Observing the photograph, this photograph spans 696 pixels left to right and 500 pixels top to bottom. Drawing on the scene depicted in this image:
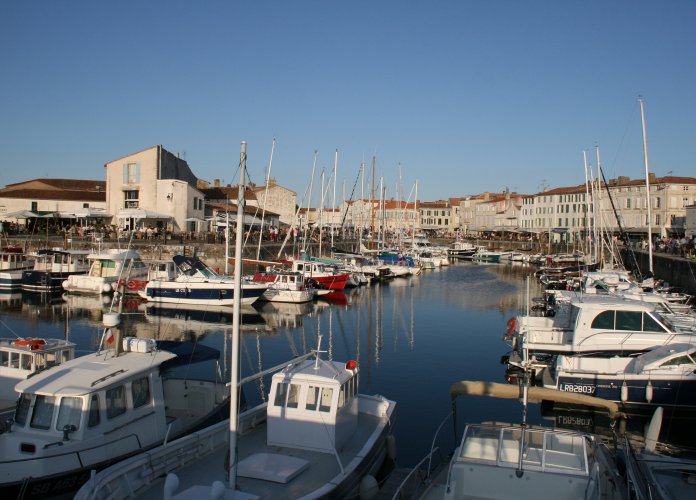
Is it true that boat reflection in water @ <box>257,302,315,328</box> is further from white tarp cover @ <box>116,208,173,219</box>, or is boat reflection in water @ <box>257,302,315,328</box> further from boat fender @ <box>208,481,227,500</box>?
white tarp cover @ <box>116,208,173,219</box>

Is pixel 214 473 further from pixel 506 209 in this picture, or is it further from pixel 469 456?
pixel 506 209

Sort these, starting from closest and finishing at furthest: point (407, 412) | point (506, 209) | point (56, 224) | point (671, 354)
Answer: point (671, 354)
point (407, 412)
point (56, 224)
point (506, 209)

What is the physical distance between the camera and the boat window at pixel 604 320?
69.7ft

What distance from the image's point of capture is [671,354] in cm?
1789

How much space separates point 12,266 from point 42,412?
4228cm

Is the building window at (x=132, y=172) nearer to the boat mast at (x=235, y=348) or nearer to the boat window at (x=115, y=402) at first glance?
the boat window at (x=115, y=402)

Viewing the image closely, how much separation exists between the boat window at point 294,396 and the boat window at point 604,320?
1280cm

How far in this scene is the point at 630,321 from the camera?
69.1ft

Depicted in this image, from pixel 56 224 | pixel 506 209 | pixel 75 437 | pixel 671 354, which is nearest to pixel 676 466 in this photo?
pixel 671 354

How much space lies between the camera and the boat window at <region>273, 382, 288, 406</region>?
12.4 m

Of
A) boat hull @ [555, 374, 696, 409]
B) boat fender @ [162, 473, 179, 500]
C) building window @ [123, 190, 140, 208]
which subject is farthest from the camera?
building window @ [123, 190, 140, 208]

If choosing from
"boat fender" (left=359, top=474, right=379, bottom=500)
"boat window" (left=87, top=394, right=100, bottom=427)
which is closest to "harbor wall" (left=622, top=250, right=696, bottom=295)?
"boat fender" (left=359, top=474, right=379, bottom=500)

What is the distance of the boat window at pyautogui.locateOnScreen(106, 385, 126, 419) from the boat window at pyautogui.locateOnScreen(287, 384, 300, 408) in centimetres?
337

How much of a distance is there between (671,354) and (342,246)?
62.6m
